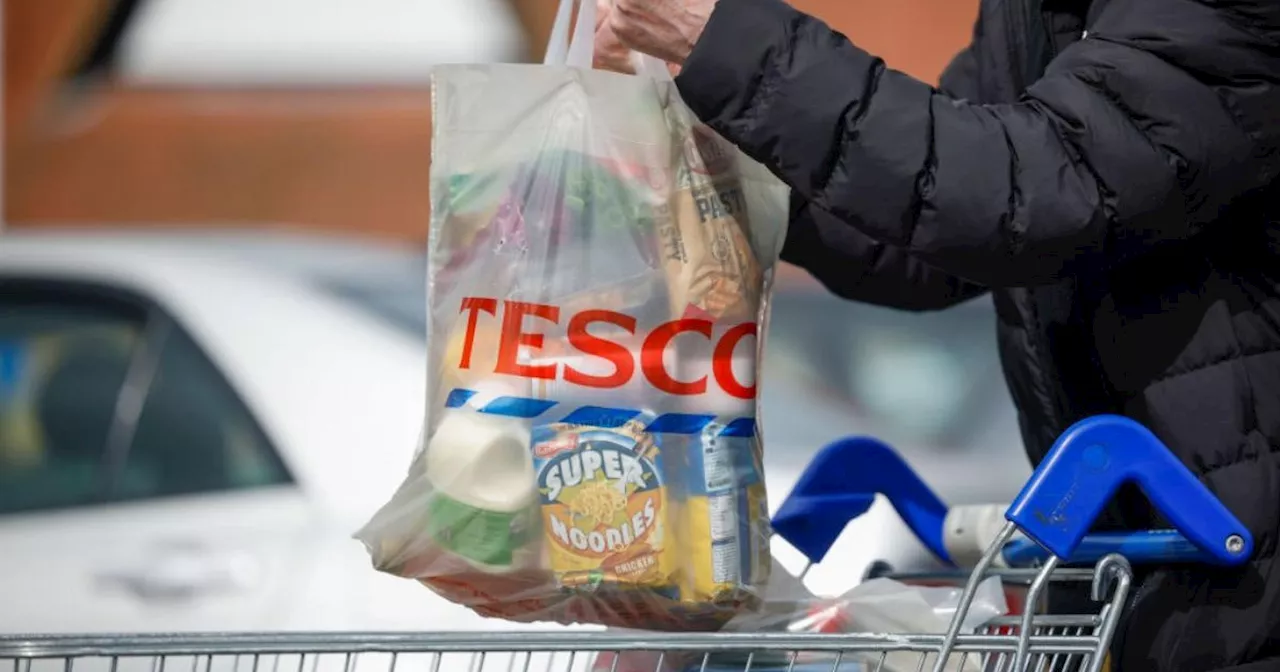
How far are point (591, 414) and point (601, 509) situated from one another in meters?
0.08

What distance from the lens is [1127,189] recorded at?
1259 mm

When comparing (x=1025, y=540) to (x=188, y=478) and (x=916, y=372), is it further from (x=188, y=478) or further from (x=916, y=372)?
(x=916, y=372)

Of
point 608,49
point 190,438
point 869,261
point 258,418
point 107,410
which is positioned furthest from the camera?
point 107,410

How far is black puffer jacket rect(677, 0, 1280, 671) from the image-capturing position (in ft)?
4.10

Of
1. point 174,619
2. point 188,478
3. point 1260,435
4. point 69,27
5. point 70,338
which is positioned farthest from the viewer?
point 69,27

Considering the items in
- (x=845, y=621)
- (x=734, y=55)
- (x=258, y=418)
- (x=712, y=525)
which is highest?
(x=734, y=55)

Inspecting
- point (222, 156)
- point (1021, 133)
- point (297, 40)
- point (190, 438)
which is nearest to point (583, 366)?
point (1021, 133)

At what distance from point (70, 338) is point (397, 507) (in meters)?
1.79

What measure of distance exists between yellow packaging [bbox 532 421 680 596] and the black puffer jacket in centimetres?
26

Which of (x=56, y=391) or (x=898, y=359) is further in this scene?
(x=898, y=359)

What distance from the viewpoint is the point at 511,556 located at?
4.47 ft

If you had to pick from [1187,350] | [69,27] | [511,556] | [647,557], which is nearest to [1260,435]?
[1187,350]

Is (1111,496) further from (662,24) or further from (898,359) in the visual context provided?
(898,359)

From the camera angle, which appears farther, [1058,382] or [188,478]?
[188,478]
